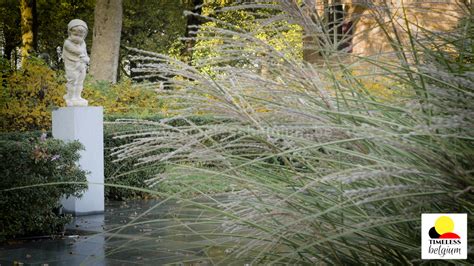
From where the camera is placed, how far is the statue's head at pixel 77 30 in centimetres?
869

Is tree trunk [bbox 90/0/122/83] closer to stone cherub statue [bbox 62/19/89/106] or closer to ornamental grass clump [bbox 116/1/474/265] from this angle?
stone cherub statue [bbox 62/19/89/106]

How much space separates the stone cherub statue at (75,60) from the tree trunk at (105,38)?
8.01 metres

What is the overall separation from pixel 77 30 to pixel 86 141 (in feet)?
4.45

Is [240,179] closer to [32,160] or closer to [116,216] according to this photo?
[32,160]

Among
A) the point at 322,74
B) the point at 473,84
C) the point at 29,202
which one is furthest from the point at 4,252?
the point at 473,84

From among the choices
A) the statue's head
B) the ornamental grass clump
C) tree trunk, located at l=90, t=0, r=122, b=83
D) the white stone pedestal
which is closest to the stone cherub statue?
the statue's head

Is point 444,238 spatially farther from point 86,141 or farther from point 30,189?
point 86,141

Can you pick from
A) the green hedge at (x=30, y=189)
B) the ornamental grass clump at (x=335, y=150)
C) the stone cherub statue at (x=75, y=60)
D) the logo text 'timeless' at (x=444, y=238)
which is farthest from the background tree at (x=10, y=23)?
the logo text 'timeless' at (x=444, y=238)

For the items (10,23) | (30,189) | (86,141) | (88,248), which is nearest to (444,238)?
(88,248)

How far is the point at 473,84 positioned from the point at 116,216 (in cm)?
703

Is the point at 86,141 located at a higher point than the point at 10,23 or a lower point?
lower

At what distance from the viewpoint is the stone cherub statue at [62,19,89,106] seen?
8.72 meters

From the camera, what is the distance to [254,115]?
220 cm

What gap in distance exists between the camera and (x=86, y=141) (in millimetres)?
8492
